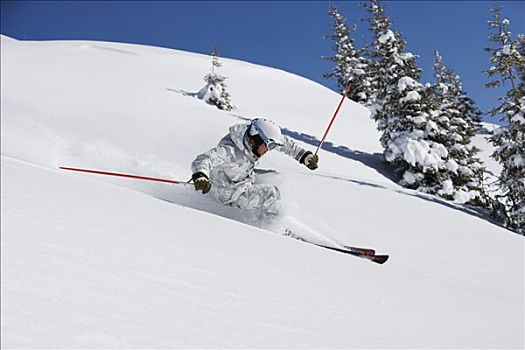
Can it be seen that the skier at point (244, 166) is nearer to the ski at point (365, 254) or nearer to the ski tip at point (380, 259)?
the ski at point (365, 254)

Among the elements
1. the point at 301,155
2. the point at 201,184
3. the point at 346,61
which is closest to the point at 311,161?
the point at 301,155

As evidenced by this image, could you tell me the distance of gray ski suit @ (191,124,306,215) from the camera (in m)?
5.89

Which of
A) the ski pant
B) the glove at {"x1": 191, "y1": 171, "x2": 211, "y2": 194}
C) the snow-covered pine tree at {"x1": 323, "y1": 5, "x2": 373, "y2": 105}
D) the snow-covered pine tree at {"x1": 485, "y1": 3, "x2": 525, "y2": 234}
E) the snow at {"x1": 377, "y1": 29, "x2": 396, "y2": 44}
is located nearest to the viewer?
the glove at {"x1": 191, "y1": 171, "x2": 211, "y2": 194}

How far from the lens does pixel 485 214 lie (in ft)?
52.7

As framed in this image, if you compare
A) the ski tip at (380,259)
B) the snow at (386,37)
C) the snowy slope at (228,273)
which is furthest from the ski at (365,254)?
the snow at (386,37)

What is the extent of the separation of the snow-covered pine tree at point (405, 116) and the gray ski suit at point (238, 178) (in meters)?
15.6

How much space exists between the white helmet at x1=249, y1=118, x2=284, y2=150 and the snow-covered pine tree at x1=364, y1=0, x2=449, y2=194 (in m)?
Answer: 15.8

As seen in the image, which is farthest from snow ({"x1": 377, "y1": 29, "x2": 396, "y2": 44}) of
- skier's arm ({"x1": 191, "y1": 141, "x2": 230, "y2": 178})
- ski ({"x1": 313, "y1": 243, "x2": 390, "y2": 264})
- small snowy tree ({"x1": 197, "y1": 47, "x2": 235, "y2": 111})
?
ski ({"x1": 313, "y1": 243, "x2": 390, "y2": 264})

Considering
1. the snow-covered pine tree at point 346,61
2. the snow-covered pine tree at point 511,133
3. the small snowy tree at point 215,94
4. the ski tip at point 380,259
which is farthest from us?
the snow-covered pine tree at point 346,61

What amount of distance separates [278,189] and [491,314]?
10.1ft

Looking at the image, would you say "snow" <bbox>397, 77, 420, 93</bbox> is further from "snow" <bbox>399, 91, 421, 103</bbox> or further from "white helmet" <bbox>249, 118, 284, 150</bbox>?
"white helmet" <bbox>249, 118, 284, 150</bbox>

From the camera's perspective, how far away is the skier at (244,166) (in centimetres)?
581

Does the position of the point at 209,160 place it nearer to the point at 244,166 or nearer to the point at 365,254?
the point at 244,166

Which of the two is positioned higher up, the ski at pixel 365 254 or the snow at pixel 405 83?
the snow at pixel 405 83
